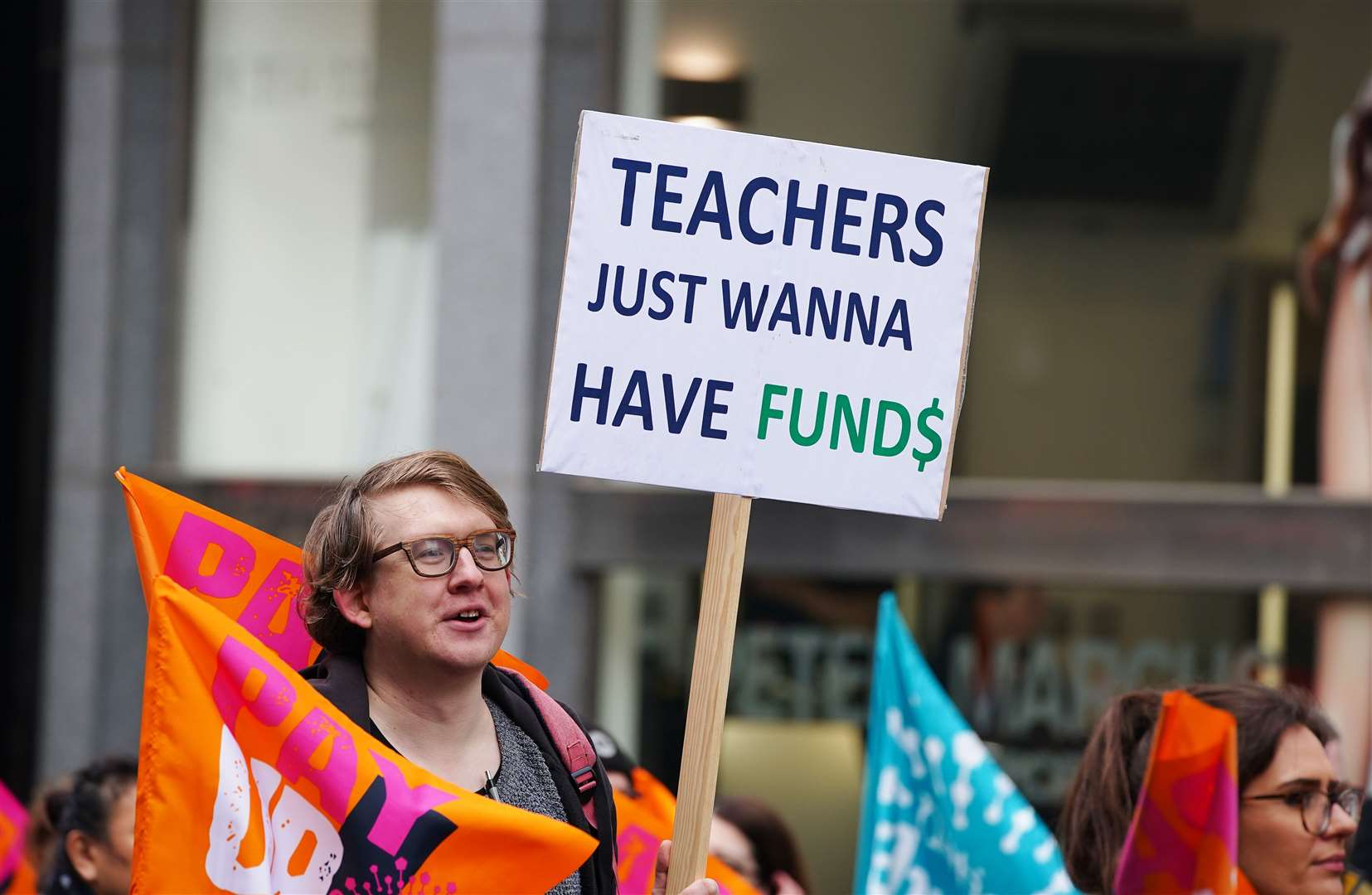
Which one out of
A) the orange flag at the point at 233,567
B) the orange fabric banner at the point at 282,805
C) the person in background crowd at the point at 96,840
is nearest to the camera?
the orange fabric banner at the point at 282,805

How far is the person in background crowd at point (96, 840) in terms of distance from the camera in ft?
12.8

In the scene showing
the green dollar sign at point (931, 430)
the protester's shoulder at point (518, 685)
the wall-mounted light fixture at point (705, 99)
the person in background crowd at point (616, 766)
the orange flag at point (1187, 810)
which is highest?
the wall-mounted light fixture at point (705, 99)

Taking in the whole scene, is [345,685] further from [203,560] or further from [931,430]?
[931,430]

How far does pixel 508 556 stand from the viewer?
2.60 meters

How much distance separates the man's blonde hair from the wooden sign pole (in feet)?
1.25

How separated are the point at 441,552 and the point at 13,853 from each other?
→ 2905 millimetres

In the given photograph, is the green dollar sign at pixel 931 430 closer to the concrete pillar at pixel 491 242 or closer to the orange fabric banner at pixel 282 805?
the orange fabric banner at pixel 282 805

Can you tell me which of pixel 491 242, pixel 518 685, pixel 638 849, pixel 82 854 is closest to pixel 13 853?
pixel 82 854

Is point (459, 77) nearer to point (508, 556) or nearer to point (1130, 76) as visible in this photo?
point (1130, 76)

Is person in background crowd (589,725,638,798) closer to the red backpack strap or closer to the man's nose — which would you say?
the red backpack strap

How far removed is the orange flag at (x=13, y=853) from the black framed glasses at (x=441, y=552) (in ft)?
9.24

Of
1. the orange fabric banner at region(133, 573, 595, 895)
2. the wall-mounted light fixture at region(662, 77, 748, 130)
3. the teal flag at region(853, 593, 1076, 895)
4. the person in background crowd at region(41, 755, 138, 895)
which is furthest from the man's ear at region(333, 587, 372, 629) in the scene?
the wall-mounted light fixture at region(662, 77, 748, 130)

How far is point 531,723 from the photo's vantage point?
2.74 m

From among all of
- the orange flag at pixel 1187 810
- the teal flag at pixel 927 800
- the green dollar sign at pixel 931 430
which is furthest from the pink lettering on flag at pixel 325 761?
the teal flag at pixel 927 800
